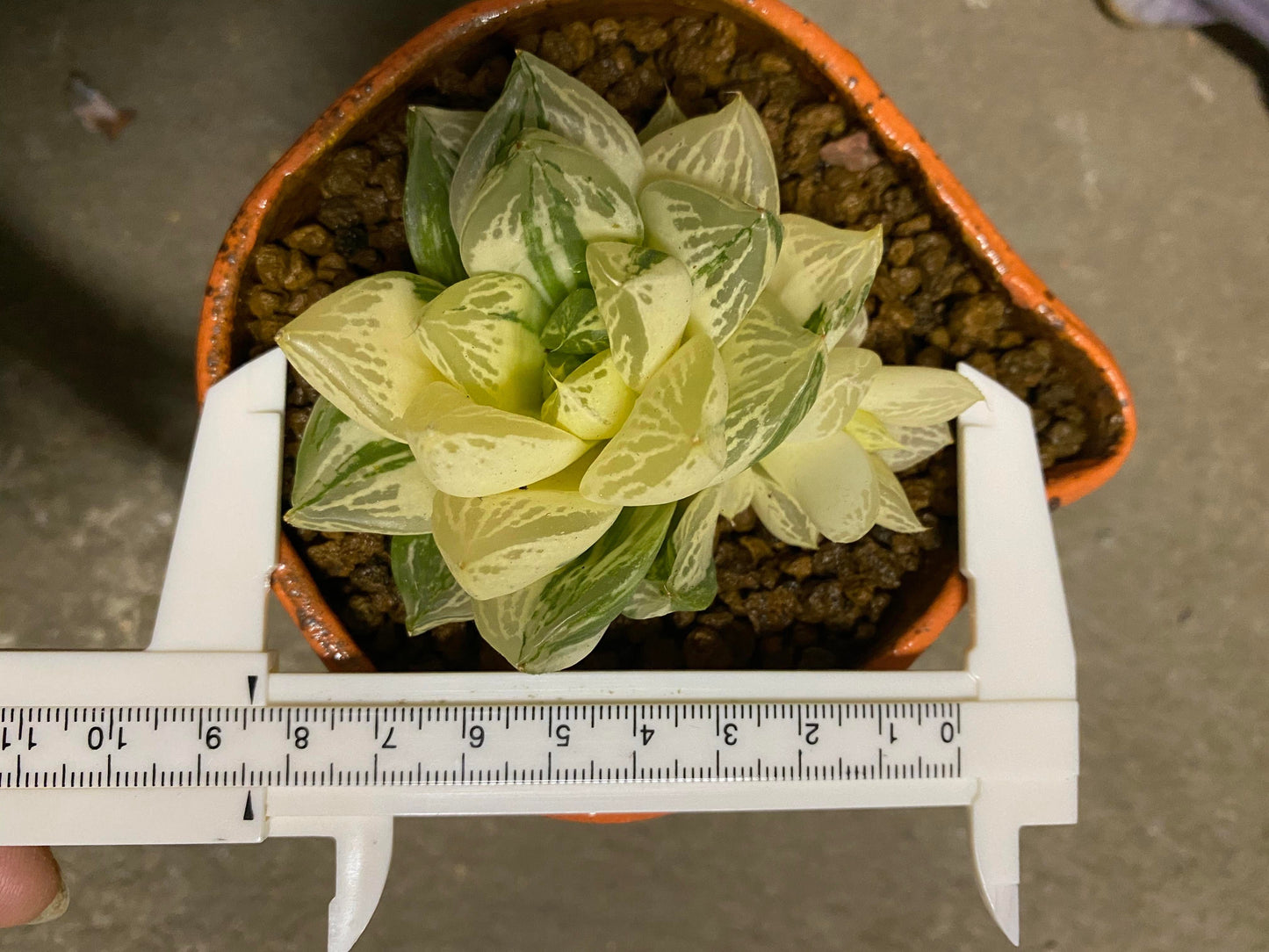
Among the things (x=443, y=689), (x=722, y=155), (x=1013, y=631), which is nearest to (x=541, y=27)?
(x=722, y=155)

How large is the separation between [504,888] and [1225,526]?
1202 mm

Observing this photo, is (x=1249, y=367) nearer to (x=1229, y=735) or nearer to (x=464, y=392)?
(x=1229, y=735)

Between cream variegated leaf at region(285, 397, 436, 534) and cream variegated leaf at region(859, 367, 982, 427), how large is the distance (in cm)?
38

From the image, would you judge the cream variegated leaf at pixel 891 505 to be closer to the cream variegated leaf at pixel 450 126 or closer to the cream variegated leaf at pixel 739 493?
the cream variegated leaf at pixel 739 493

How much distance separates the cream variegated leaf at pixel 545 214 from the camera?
0.53 m

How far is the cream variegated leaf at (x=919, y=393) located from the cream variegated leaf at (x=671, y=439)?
24 centimetres

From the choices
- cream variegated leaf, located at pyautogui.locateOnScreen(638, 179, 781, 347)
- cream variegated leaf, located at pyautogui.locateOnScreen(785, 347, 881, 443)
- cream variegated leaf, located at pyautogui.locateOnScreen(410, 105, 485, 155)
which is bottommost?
cream variegated leaf, located at pyautogui.locateOnScreen(785, 347, 881, 443)

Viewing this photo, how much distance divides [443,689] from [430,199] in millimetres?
422

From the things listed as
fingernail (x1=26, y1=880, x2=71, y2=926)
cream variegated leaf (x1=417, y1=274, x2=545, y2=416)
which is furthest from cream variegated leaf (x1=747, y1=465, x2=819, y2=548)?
fingernail (x1=26, y1=880, x2=71, y2=926)

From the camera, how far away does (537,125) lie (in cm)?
59

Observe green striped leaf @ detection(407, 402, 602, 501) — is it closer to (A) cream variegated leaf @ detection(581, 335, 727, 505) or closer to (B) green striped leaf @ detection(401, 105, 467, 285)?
(A) cream variegated leaf @ detection(581, 335, 727, 505)

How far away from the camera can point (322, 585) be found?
80cm

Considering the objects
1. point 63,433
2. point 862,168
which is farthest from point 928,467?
point 63,433

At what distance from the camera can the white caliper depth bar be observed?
750mm
